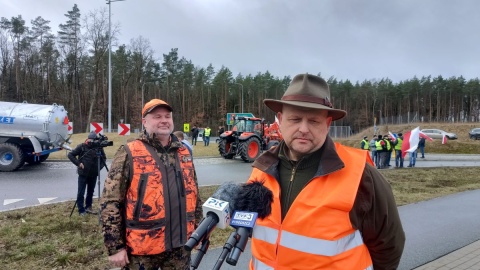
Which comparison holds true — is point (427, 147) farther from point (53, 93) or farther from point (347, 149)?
point (53, 93)

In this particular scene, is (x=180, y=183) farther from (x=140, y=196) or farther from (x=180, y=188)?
(x=140, y=196)

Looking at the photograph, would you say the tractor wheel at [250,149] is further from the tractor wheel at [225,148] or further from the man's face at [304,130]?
the man's face at [304,130]

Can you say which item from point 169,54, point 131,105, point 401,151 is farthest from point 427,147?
point 169,54

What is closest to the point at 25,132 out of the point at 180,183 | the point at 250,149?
the point at 250,149

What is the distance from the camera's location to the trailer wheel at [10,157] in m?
13.8

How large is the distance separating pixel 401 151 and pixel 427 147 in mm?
17394

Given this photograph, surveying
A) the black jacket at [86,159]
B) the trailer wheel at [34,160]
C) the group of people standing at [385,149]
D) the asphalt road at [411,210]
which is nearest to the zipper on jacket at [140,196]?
the asphalt road at [411,210]

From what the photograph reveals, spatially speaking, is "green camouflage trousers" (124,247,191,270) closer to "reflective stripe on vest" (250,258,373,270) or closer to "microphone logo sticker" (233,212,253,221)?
"reflective stripe on vest" (250,258,373,270)

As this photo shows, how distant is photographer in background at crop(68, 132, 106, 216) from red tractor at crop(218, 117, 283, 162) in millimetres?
11299

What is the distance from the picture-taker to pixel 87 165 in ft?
24.4

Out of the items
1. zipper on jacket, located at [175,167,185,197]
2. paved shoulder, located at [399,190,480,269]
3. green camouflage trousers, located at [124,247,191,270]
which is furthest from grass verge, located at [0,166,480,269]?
zipper on jacket, located at [175,167,185,197]

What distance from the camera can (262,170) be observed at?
6.51ft

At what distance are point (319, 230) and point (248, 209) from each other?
36cm

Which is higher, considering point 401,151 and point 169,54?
point 169,54
